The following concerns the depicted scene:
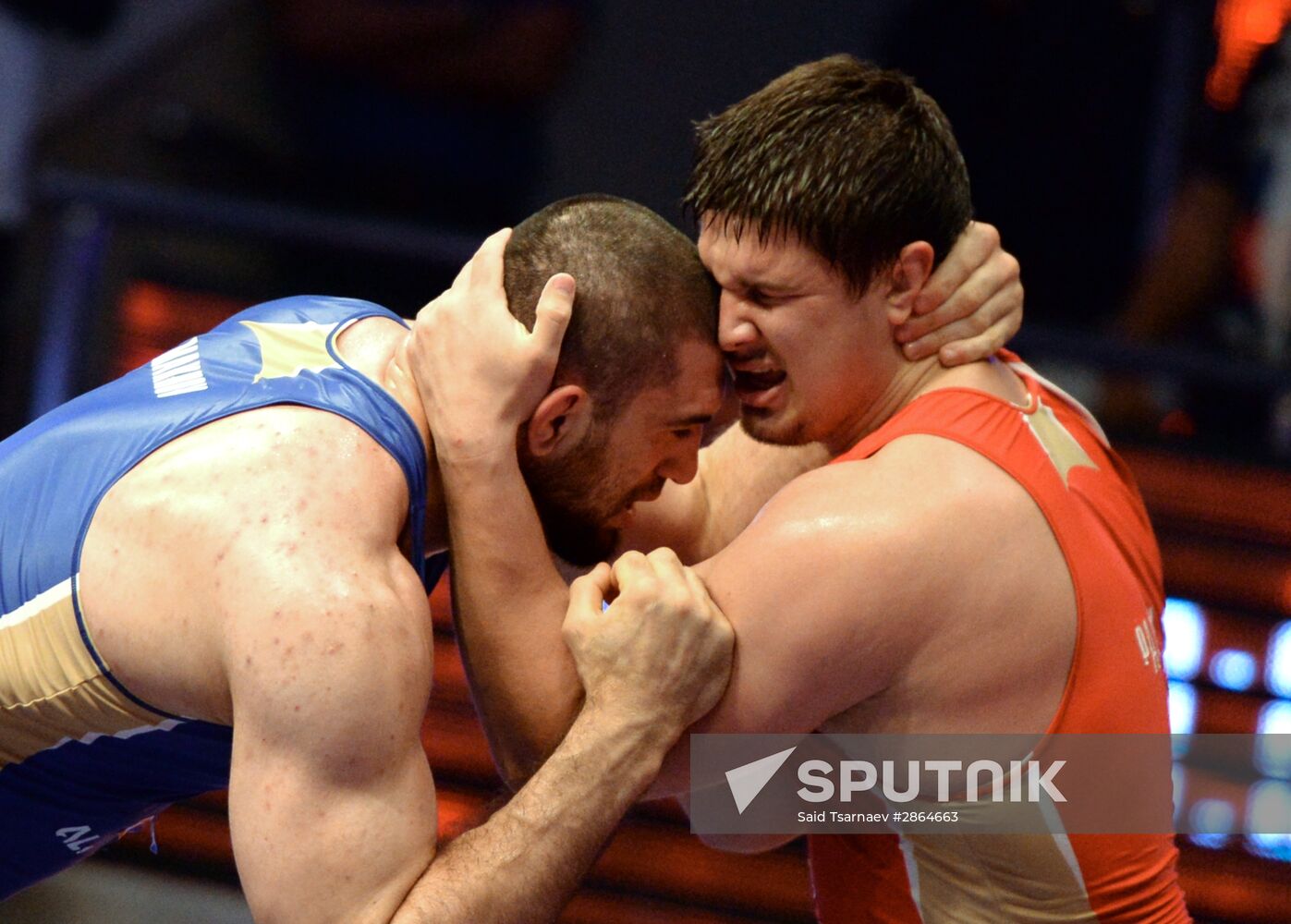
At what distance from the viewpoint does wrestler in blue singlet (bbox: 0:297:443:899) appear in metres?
1.95

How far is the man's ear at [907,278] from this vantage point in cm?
218

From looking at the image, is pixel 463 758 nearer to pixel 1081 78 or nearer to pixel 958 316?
pixel 958 316

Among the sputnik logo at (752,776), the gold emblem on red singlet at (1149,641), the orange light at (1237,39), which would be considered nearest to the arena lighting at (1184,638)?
the orange light at (1237,39)

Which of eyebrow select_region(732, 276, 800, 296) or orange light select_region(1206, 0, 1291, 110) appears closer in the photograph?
eyebrow select_region(732, 276, 800, 296)

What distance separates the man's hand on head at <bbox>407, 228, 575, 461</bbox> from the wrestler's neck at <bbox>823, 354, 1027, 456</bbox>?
20.6 inches

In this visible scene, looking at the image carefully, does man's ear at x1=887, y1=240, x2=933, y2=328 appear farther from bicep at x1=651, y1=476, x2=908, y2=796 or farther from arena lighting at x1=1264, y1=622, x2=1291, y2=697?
arena lighting at x1=1264, y1=622, x2=1291, y2=697

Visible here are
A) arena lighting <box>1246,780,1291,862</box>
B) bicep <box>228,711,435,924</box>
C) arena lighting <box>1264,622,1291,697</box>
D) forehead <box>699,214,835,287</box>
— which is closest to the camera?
bicep <box>228,711,435,924</box>

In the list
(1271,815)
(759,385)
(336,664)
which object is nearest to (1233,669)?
(1271,815)

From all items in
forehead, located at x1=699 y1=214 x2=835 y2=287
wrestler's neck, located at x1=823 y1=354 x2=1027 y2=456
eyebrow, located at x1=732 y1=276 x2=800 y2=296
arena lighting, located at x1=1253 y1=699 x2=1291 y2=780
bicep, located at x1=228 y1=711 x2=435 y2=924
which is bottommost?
arena lighting, located at x1=1253 y1=699 x2=1291 y2=780

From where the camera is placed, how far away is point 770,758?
216cm

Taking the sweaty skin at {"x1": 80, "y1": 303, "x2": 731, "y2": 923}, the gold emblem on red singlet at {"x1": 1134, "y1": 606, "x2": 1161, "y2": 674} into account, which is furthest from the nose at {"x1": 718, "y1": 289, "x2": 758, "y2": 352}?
the gold emblem on red singlet at {"x1": 1134, "y1": 606, "x2": 1161, "y2": 674}

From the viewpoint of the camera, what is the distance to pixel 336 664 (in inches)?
68.7

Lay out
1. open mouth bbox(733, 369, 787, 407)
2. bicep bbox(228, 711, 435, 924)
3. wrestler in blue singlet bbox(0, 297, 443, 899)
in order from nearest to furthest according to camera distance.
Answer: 1. bicep bbox(228, 711, 435, 924)
2. wrestler in blue singlet bbox(0, 297, 443, 899)
3. open mouth bbox(733, 369, 787, 407)

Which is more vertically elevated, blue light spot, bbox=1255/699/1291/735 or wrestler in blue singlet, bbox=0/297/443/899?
wrestler in blue singlet, bbox=0/297/443/899
